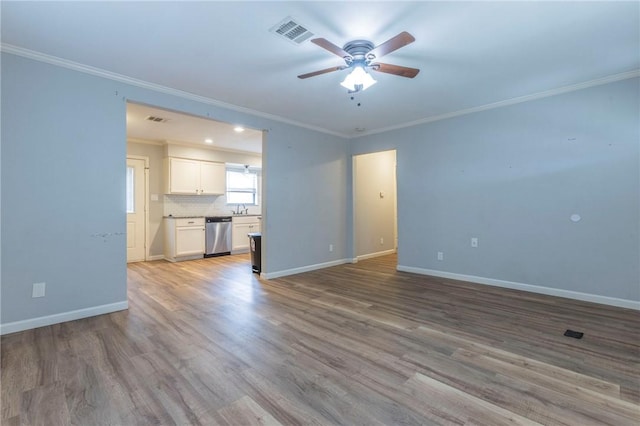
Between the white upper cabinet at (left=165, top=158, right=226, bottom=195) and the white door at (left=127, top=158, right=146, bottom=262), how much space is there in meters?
0.52

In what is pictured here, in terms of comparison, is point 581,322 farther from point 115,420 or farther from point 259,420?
point 115,420

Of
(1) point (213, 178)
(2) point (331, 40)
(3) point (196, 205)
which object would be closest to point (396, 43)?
(2) point (331, 40)

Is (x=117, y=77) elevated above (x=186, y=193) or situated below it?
above

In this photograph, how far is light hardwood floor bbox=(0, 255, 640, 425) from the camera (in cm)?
165

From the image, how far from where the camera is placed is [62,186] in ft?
9.64

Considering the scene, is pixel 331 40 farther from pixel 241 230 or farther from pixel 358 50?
pixel 241 230

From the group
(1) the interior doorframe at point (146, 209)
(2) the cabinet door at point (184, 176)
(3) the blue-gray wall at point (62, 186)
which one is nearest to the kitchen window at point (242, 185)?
(2) the cabinet door at point (184, 176)

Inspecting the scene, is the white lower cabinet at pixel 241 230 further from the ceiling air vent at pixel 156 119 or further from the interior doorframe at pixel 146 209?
the ceiling air vent at pixel 156 119

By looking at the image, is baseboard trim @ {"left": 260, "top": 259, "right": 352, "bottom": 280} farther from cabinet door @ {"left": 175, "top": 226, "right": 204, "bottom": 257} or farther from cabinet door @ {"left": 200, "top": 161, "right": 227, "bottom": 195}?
cabinet door @ {"left": 200, "top": 161, "right": 227, "bottom": 195}

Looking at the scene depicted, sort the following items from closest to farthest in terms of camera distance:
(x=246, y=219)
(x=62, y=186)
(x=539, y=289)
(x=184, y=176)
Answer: (x=62, y=186), (x=539, y=289), (x=184, y=176), (x=246, y=219)

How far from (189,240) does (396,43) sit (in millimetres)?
5739

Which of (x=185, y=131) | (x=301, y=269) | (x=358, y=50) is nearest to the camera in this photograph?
(x=358, y=50)

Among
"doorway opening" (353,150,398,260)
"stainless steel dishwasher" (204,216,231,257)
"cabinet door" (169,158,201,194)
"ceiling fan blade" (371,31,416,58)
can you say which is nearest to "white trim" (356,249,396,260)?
"doorway opening" (353,150,398,260)

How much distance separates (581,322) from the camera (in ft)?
9.48
